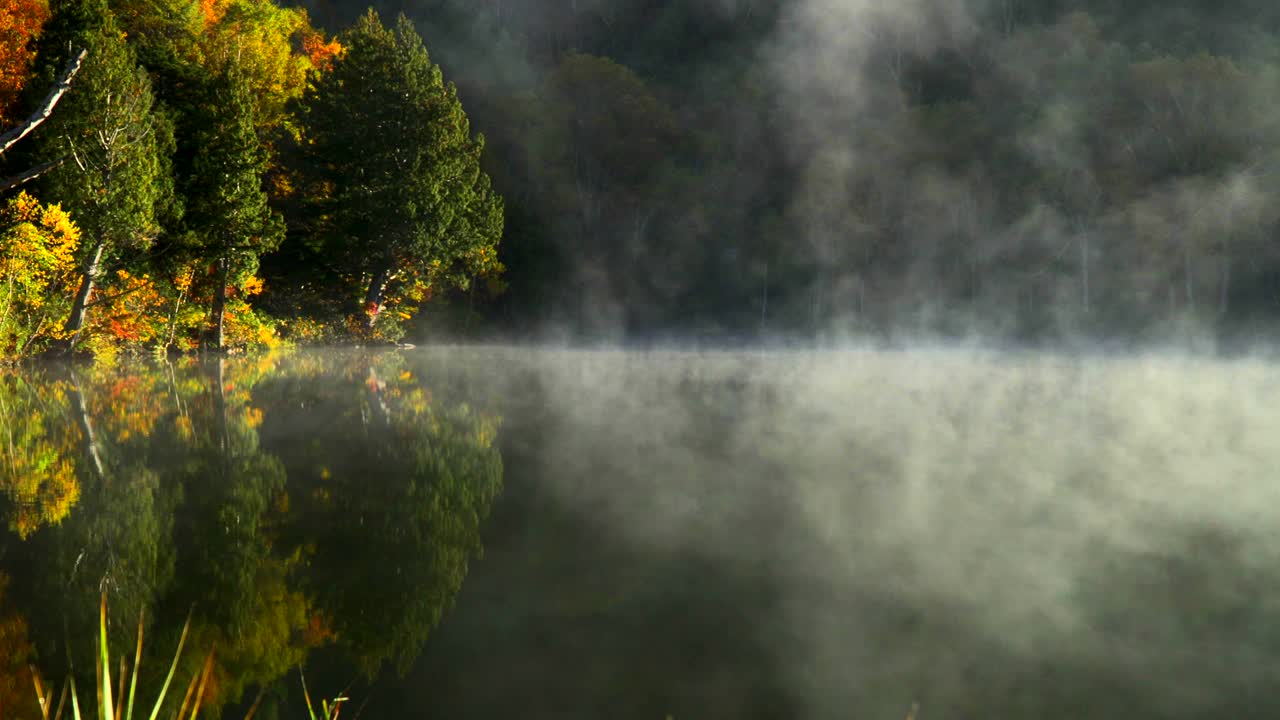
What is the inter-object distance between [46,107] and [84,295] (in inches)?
171

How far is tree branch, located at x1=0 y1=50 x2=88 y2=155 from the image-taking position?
14875mm

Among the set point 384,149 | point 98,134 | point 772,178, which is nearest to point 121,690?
point 98,134

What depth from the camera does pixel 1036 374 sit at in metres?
17.3

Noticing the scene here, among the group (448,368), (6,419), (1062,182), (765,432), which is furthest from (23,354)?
(1062,182)

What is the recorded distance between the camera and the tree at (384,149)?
28.0m

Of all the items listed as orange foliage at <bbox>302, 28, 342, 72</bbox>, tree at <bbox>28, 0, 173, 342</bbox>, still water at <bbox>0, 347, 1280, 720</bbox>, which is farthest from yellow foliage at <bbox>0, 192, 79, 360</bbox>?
orange foliage at <bbox>302, 28, 342, 72</bbox>

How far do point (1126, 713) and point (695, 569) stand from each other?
1.75 m

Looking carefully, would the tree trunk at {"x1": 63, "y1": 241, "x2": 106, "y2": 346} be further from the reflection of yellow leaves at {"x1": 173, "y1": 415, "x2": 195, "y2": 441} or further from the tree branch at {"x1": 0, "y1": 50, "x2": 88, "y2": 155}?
the reflection of yellow leaves at {"x1": 173, "y1": 415, "x2": 195, "y2": 441}

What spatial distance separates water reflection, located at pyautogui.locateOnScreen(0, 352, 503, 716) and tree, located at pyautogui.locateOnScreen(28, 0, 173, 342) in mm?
9821

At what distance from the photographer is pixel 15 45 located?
2091 cm

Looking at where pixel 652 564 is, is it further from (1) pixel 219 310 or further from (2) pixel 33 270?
(1) pixel 219 310

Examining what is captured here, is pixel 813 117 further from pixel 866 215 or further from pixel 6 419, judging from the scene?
pixel 6 419

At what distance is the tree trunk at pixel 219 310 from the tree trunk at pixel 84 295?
3.35 metres

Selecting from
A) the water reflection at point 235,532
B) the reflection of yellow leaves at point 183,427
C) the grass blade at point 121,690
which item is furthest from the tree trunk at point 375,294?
the grass blade at point 121,690
